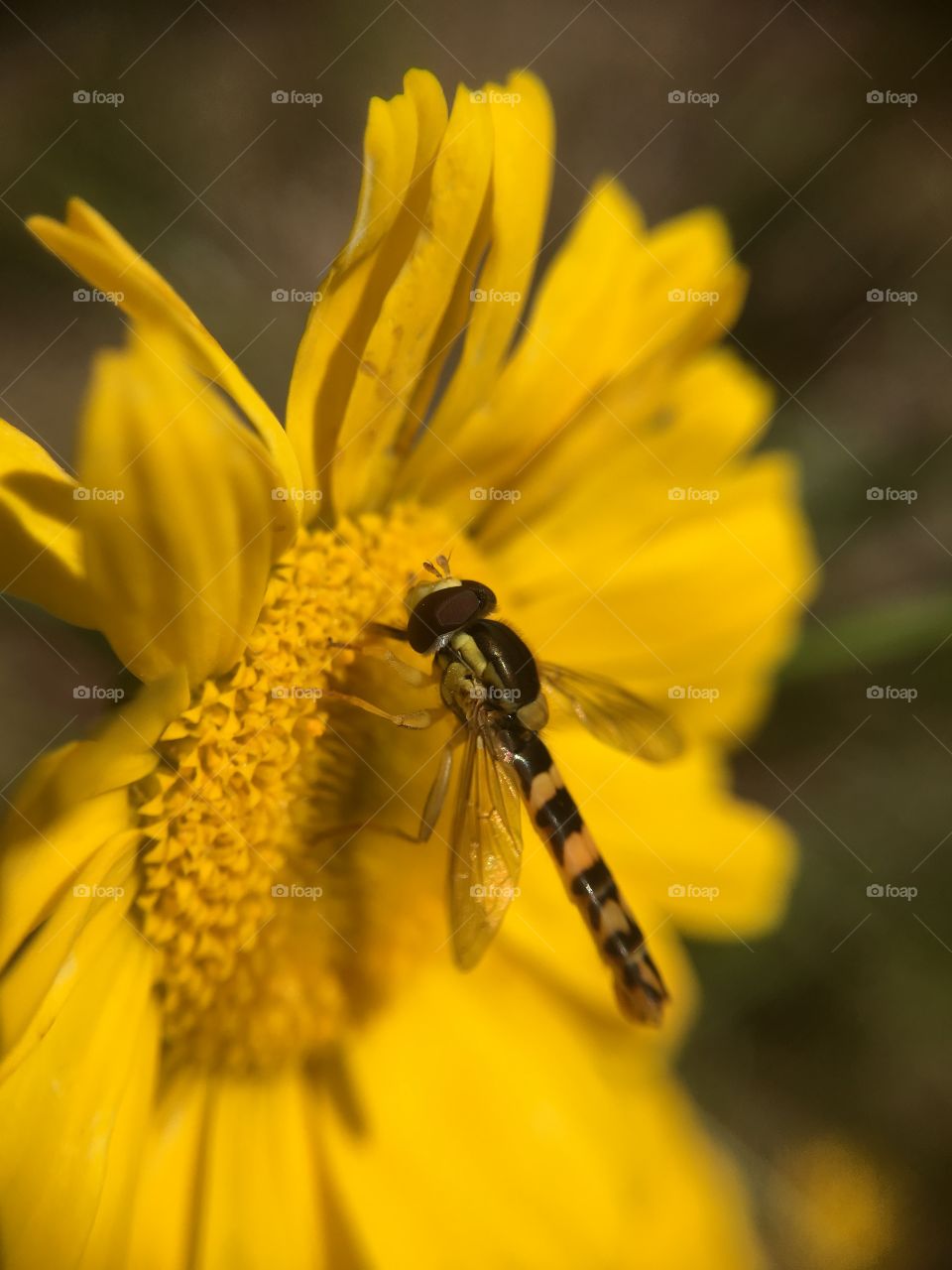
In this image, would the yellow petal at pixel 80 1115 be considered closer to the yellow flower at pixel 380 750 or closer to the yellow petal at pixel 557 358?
the yellow flower at pixel 380 750

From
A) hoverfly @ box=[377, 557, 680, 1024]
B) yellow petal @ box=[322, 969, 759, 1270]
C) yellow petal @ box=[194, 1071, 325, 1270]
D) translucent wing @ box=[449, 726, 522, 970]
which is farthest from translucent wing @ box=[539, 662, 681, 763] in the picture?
yellow petal @ box=[194, 1071, 325, 1270]

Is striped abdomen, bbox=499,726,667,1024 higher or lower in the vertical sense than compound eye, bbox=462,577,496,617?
lower

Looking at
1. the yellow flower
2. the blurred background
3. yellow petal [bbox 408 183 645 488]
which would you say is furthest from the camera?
the blurred background

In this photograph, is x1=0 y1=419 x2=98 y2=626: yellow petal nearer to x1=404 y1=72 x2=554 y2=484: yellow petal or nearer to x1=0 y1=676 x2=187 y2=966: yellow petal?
x1=0 y1=676 x2=187 y2=966: yellow petal

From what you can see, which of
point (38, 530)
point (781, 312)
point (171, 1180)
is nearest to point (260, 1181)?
point (171, 1180)

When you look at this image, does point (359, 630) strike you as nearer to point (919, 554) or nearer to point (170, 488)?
point (170, 488)
